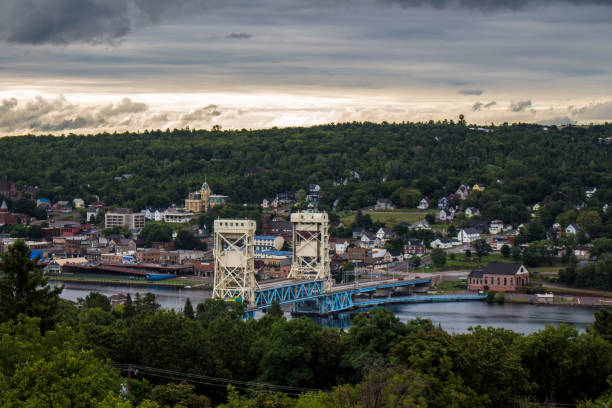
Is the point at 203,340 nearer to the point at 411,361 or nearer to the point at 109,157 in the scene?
the point at 411,361

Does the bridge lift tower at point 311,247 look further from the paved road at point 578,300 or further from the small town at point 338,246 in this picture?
the paved road at point 578,300

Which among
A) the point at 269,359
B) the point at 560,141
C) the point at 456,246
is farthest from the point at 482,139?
the point at 269,359

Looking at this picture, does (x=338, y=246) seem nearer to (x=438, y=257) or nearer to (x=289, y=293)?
(x=438, y=257)

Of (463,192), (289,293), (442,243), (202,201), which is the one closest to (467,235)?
(442,243)

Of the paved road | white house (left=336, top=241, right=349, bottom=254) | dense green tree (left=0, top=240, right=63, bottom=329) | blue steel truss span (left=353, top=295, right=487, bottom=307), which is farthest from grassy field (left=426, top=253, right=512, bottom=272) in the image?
dense green tree (left=0, top=240, right=63, bottom=329)

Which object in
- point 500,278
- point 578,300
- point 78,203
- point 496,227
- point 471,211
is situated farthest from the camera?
point 78,203

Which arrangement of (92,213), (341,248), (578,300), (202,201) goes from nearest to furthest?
(578,300)
(341,248)
(92,213)
(202,201)
